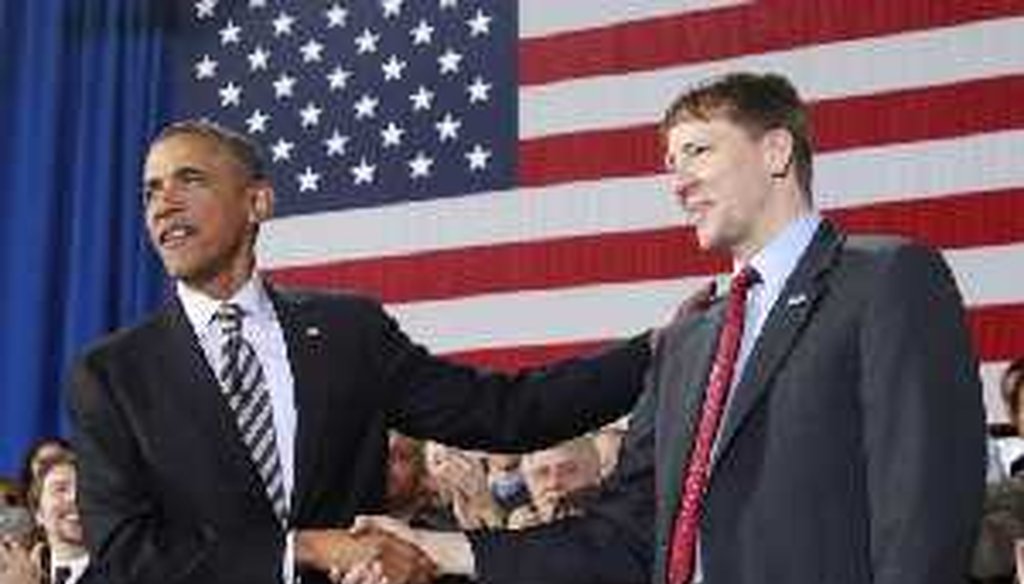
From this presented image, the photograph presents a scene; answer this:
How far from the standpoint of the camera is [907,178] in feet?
16.7

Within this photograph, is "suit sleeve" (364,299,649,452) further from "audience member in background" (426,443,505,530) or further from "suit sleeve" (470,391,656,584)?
"audience member in background" (426,443,505,530)

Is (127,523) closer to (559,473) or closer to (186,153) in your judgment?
(186,153)

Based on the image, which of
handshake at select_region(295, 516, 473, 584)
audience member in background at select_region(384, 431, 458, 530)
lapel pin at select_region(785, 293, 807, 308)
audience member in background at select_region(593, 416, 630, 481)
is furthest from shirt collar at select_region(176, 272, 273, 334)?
audience member in background at select_region(593, 416, 630, 481)

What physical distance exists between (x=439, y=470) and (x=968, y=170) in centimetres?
173

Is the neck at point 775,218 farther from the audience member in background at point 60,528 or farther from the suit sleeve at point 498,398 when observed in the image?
the audience member in background at point 60,528

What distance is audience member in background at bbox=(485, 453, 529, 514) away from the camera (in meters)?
4.19

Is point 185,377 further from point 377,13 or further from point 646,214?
point 377,13

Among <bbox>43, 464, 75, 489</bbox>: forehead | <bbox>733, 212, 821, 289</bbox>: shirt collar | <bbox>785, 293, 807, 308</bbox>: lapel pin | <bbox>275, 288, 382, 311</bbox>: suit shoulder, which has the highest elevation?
<bbox>733, 212, 821, 289</bbox>: shirt collar

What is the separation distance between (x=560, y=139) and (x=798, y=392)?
3758 mm

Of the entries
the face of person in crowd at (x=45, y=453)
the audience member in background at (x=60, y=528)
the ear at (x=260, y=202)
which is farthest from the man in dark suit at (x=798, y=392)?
the face of person in crowd at (x=45, y=453)

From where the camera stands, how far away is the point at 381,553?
8.04 feet

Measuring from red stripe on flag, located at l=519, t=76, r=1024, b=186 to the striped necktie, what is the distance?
2.90 meters

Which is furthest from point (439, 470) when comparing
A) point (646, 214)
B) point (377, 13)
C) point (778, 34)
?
point (377, 13)

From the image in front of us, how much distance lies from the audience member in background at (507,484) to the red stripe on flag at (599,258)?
124 centimetres
